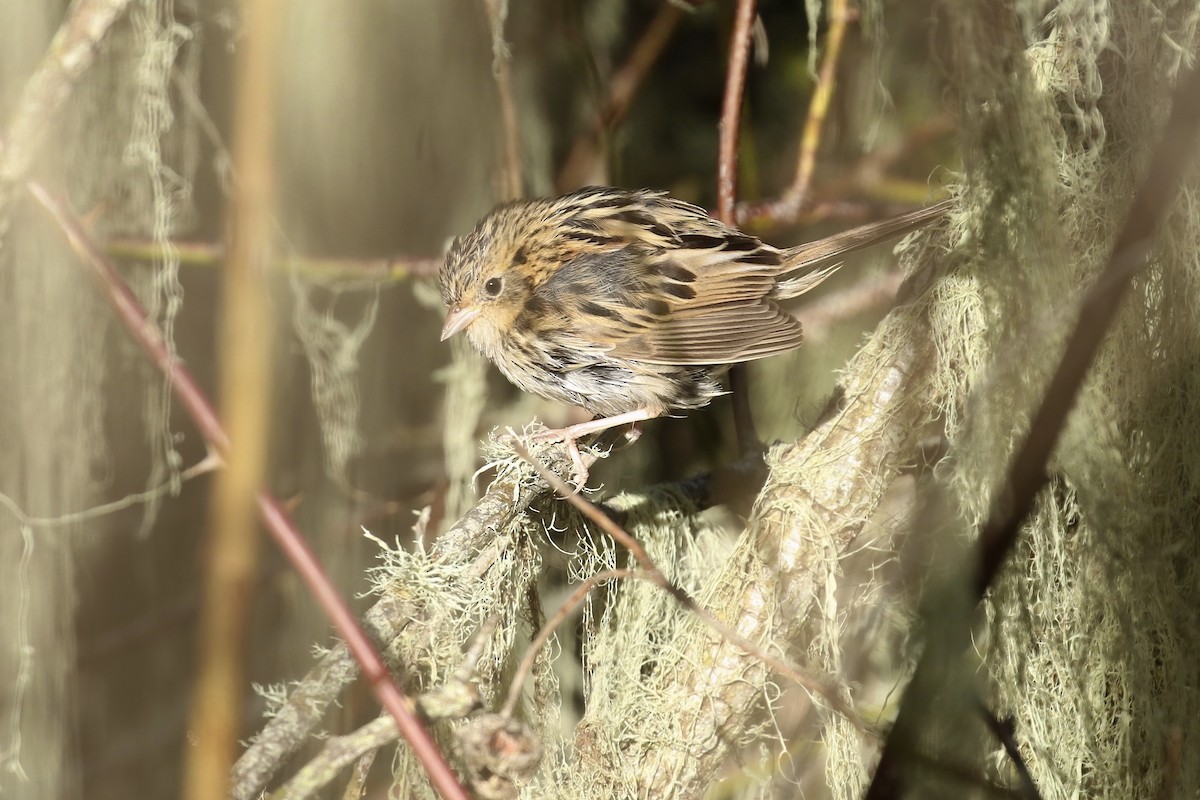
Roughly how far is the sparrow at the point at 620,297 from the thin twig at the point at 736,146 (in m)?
0.08

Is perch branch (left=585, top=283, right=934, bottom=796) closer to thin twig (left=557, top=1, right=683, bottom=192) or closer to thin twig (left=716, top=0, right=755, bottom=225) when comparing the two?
thin twig (left=716, top=0, right=755, bottom=225)

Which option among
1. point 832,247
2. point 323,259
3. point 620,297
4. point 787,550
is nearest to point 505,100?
point 323,259

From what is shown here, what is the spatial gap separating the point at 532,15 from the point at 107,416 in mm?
2135

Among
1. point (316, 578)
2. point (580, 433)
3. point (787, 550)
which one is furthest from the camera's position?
point (580, 433)

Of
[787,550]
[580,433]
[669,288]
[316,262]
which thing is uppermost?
[316,262]

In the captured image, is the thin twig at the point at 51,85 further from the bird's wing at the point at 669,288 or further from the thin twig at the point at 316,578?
the bird's wing at the point at 669,288

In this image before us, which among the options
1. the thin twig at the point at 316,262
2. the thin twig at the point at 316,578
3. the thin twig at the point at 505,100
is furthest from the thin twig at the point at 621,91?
the thin twig at the point at 316,578

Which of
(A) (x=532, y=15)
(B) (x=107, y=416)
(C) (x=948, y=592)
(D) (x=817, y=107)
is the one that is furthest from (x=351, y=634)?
(A) (x=532, y=15)

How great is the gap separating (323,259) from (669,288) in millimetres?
1164

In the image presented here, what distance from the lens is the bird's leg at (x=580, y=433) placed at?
271 cm

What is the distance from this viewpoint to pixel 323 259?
11.0ft

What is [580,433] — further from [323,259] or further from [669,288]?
[323,259]

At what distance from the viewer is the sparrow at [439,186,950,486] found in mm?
2939

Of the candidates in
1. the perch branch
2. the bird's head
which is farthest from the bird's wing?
the perch branch
